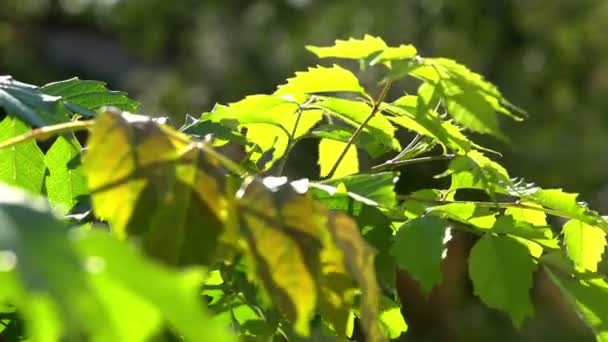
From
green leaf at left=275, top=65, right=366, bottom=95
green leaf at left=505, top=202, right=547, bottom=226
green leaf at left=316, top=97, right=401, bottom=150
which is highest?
green leaf at left=275, top=65, right=366, bottom=95

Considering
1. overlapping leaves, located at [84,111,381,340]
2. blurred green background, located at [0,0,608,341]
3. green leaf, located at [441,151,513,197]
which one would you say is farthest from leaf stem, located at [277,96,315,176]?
blurred green background, located at [0,0,608,341]

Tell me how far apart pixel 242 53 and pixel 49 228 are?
17.7 ft

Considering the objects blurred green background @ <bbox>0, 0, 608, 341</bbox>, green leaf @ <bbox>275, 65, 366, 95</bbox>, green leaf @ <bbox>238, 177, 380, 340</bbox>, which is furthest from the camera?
blurred green background @ <bbox>0, 0, 608, 341</bbox>

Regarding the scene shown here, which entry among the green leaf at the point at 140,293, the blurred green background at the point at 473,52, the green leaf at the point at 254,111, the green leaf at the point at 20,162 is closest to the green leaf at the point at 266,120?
the green leaf at the point at 254,111

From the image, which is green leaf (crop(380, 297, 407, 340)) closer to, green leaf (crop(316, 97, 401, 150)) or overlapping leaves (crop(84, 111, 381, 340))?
green leaf (crop(316, 97, 401, 150))

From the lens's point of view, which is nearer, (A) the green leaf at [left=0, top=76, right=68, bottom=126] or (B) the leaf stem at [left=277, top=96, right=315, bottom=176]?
(A) the green leaf at [left=0, top=76, right=68, bottom=126]

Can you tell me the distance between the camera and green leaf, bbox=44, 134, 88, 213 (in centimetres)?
77

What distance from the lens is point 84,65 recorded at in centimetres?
795

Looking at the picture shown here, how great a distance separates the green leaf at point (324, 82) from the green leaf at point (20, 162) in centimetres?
17

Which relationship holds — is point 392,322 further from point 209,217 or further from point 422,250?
point 209,217

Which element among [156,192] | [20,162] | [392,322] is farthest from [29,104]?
[392,322]

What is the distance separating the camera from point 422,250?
2.21 feet

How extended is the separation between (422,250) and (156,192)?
0.21 metres

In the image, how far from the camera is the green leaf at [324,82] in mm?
738
